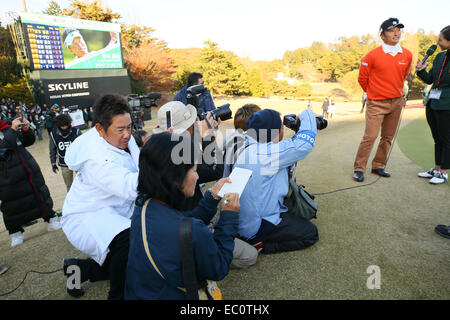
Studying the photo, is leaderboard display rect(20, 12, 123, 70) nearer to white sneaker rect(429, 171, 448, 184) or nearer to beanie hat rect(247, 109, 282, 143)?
beanie hat rect(247, 109, 282, 143)

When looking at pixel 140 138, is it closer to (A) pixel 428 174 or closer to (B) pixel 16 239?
(B) pixel 16 239

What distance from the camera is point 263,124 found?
86.2 inches

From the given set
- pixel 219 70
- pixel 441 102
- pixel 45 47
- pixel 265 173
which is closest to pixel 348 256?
pixel 265 173

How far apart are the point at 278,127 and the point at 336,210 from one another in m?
1.62

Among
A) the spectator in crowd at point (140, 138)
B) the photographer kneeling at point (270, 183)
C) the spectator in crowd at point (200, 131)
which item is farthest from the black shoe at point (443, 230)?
the spectator in crowd at point (140, 138)

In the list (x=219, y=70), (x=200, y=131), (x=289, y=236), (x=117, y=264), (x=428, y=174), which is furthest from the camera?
(x=219, y=70)

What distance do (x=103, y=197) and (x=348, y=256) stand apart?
87.4 inches

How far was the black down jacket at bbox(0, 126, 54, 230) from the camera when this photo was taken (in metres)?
3.21

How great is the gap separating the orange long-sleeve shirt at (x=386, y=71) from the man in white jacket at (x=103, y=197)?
12.0ft

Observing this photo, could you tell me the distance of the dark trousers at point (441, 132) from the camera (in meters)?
3.40

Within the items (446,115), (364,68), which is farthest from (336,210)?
(364,68)

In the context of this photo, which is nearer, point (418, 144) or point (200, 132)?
point (200, 132)
